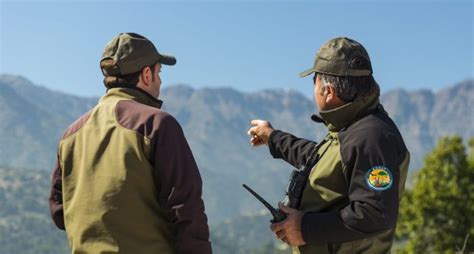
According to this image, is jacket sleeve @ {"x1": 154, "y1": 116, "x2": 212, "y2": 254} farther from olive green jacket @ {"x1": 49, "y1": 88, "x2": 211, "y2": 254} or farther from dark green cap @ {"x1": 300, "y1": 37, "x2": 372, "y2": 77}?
dark green cap @ {"x1": 300, "y1": 37, "x2": 372, "y2": 77}

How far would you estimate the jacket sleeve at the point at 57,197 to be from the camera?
409 centimetres

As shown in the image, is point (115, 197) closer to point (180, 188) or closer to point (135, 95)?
point (180, 188)

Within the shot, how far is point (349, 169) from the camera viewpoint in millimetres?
3490

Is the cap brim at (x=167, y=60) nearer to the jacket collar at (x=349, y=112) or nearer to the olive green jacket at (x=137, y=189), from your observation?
the olive green jacket at (x=137, y=189)

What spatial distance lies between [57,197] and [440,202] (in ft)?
110

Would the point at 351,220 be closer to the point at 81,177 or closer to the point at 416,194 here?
the point at 81,177

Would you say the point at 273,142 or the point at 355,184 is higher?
the point at 355,184

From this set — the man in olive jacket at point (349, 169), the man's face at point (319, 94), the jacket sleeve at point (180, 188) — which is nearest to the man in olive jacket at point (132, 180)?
the jacket sleeve at point (180, 188)

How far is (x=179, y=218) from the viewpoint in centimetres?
344

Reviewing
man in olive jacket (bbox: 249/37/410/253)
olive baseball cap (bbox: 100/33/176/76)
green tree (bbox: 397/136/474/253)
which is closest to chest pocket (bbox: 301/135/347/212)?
man in olive jacket (bbox: 249/37/410/253)

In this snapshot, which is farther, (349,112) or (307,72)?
(307,72)

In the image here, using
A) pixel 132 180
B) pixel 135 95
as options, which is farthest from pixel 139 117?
pixel 132 180

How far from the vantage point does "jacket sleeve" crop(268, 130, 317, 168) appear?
14.3ft

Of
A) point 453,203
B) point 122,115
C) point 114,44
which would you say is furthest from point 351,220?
point 453,203
